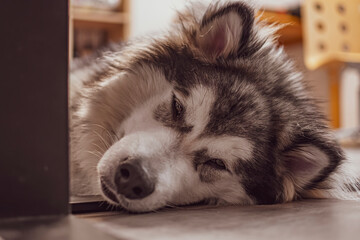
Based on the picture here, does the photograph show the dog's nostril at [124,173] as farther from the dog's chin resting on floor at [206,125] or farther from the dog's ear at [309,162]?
the dog's ear at [309,162]

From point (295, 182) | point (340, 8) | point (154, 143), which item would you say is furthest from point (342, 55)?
point (154, 143)

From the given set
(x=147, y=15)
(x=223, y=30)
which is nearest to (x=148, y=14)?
(x=147, y=15)

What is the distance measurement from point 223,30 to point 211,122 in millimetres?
418

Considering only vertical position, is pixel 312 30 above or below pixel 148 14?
below

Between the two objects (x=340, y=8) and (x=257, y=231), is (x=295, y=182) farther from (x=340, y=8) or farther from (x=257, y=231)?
(x=340, y=8)

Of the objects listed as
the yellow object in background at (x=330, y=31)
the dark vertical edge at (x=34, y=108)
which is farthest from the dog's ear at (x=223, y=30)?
the yellow object in background at (x=330, y=31)

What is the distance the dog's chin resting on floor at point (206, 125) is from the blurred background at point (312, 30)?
3343 mm

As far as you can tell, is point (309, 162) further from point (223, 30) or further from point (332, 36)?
point (332, 36)

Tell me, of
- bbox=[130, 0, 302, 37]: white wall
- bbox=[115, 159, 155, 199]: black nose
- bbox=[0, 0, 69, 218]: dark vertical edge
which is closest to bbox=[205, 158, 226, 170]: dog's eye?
bbox=[115, 159, 155, 199]: black nose

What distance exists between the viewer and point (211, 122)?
1459 mm

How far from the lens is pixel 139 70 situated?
68.0 inches

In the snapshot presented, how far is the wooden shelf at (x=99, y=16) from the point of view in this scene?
5383 millimetres

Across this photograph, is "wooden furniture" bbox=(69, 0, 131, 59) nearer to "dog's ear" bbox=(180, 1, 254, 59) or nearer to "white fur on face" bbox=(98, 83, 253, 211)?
"dog's ear" bbox=(180, 1, 254, 59)

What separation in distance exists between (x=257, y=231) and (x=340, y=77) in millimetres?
5442
